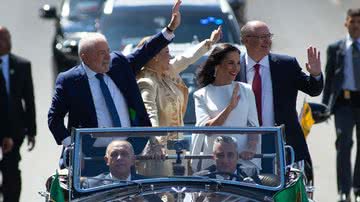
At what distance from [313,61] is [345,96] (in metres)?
4.24

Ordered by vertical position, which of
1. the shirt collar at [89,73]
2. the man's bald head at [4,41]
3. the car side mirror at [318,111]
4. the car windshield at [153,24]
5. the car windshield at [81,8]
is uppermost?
the car windshield at [81,8]

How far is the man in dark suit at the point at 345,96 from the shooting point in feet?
50.2

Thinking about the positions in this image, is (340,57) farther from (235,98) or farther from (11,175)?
(235,98)

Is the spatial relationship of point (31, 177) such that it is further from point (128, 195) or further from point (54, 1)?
point (54, 1)

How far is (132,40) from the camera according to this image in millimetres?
17594

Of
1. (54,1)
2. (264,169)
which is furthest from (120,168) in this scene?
(54,1)

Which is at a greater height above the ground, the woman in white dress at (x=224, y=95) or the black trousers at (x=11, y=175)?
the woman in white dress at (x=224, y=95)

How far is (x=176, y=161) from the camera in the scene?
378 inches

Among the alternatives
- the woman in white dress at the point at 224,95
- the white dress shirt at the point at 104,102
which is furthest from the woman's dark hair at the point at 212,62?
the white dress shirt at the point at 104,102

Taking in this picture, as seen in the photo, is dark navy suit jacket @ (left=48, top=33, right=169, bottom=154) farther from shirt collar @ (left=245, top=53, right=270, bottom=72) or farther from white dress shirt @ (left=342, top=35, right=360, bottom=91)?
white dress shirt @ (left=342, top=35, right=360, bottom=91)

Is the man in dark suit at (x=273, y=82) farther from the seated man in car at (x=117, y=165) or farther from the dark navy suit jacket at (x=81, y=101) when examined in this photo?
the seated man in car at (x=117, y=165)

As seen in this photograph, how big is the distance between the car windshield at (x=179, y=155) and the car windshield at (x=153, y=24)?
24.4 feet

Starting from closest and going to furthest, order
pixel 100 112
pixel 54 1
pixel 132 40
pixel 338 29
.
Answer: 1. pixel 100 112
2. pixel 132 40
3. pixel 338 29
4. pixel 54 1

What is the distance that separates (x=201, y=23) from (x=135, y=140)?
8.25 metres
